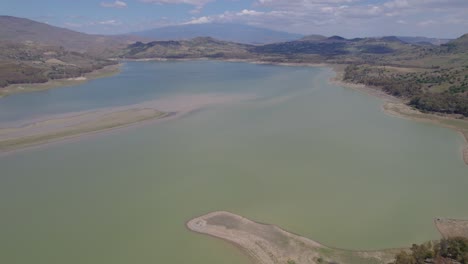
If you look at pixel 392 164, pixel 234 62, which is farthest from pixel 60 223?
pixel 234 62

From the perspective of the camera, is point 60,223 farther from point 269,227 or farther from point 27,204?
point 269,227

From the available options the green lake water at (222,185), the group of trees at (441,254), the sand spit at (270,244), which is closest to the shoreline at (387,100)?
the green lake water at (222,185)

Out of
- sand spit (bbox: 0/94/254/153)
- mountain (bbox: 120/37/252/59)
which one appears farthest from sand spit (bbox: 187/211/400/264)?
mountain (bbox: 120/37/252/59)

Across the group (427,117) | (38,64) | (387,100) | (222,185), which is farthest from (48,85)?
(427,117)

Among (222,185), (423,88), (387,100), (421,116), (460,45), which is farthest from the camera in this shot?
(460,45)

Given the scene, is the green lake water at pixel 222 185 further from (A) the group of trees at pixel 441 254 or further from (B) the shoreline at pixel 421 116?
(A) the group of trees at pixel 441 254

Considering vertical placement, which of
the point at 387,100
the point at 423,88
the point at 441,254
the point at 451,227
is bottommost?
the point at 451,227

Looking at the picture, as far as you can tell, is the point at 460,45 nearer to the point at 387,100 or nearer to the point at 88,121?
the point at 387,100
